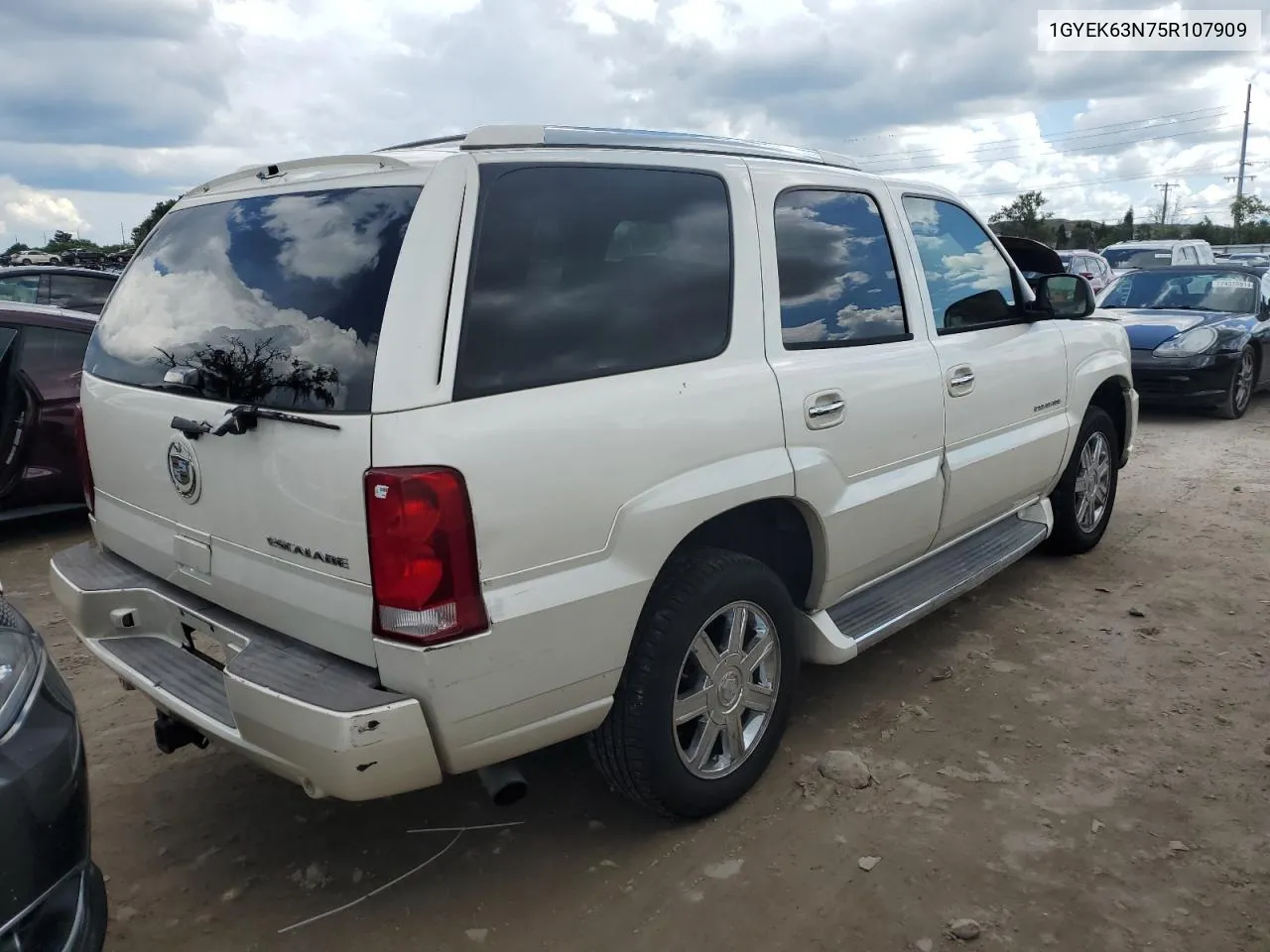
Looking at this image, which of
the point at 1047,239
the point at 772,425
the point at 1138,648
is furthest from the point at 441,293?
the point at 1047,239

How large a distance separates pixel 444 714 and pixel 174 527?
1080 millimetres

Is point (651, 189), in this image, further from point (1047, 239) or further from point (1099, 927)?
point (1047, 239)

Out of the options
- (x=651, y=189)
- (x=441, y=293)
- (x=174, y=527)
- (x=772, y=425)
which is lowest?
(x=174, y=527)

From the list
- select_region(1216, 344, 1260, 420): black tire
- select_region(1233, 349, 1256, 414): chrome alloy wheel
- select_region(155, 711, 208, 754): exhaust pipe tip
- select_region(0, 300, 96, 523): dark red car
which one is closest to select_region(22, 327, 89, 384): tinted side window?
select_region(0, 300, 96, 523): dark red car

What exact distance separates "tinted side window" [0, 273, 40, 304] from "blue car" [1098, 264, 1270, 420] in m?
10.1

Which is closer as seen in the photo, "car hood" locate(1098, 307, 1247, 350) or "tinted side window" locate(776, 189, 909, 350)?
"tinted side window" locate(776, 189, 909, 350)

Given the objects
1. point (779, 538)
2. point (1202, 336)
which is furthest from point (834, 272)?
point (1202, 336)

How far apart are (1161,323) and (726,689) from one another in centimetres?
883

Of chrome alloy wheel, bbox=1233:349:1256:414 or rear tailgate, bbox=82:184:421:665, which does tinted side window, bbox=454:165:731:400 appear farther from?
chrome alloy wheel, bbox=1233:349:1256:414

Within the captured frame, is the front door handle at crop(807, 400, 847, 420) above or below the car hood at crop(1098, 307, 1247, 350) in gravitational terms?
above

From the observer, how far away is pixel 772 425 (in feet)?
9.78

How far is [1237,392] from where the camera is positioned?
32.4 ft

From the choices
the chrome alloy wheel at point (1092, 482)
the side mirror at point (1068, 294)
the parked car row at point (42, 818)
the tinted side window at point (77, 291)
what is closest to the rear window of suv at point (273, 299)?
the parked car row at point (42, 818)

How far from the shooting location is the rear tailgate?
2.32 m
